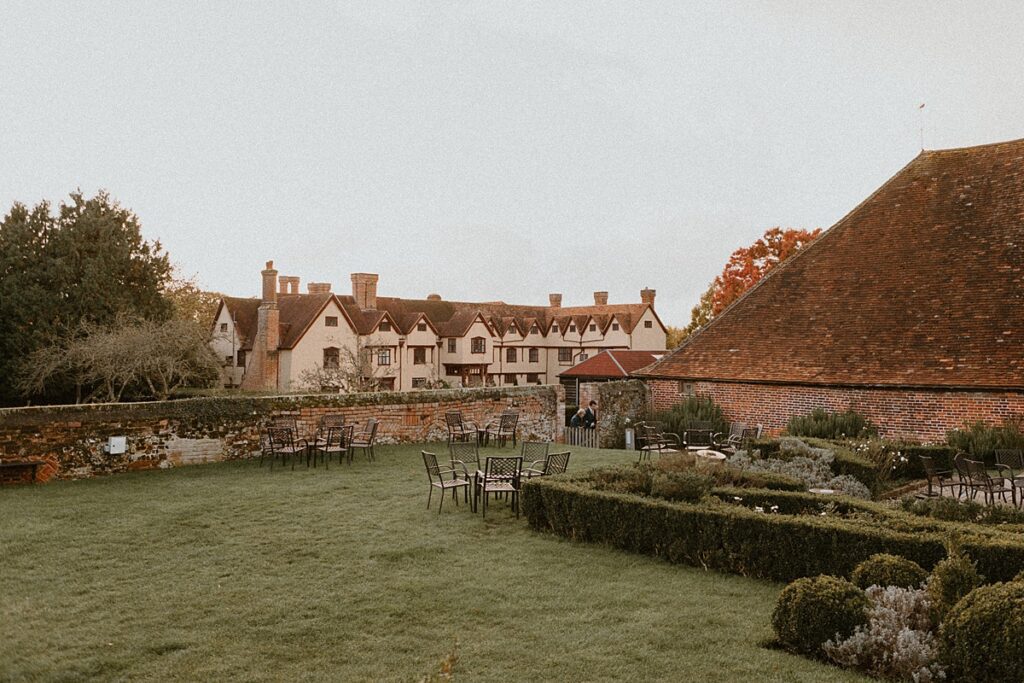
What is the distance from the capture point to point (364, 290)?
5103cm

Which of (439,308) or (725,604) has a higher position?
(439,308)

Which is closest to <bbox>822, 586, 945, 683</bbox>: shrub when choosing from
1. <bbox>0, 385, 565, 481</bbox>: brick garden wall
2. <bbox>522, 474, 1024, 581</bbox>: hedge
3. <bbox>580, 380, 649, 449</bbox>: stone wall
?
<bbox>522, 474, 1024, 581</bbox>: hedge

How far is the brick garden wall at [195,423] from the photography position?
15.0m

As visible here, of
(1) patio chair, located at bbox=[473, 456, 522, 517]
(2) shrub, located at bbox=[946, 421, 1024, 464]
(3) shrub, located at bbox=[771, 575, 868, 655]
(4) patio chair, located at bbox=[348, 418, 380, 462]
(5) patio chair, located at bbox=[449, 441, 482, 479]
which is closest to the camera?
(3) shrub, located at bbox=[771, 575, 868, 655]

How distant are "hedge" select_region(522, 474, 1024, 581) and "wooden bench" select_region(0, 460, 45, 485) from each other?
10.5m

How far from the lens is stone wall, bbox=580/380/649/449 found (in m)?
24.5

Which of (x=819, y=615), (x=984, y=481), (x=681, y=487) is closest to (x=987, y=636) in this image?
(x=819, y=615)

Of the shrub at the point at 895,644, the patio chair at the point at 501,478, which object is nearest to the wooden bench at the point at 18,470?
the patio chair at the point at 501,478

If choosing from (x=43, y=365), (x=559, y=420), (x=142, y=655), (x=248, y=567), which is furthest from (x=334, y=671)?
(x=43, y=365)

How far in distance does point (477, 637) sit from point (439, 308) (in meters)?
53.0

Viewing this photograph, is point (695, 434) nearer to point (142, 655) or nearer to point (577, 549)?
point (577, 549)

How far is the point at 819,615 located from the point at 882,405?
14545 millimetres

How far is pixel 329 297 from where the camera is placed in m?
A: 44.9

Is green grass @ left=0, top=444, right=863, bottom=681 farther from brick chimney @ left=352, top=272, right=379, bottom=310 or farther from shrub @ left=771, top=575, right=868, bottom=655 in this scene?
brick chimney @ left=352, top=272, right=379, bottom=310
